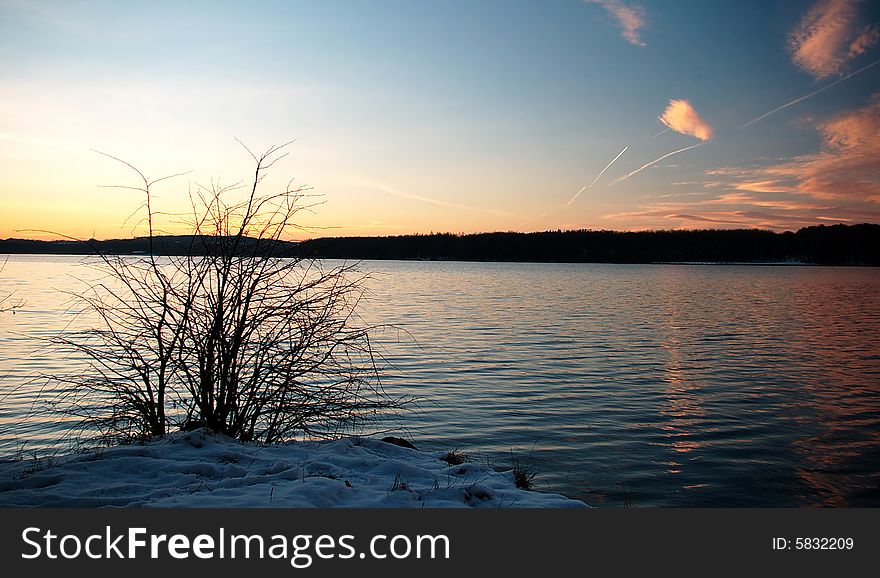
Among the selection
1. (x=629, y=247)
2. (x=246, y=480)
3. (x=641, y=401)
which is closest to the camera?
(x=246, y=480)

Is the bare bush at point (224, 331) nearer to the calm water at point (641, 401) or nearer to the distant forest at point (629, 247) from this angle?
the calm water at point (641, 401)

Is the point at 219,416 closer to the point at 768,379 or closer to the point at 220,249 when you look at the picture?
the point at 220,249

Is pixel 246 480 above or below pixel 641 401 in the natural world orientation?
above

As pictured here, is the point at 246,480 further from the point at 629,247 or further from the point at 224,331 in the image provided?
the point at 629,247

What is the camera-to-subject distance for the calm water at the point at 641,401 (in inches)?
385

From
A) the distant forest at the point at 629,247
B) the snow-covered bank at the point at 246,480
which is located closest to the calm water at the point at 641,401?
the snow-covered bank at the point at 246,480

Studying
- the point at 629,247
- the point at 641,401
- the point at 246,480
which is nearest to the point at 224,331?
the point at 246,480

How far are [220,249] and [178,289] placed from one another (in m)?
0.96

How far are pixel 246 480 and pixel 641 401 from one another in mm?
11450

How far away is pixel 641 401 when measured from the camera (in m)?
15.3

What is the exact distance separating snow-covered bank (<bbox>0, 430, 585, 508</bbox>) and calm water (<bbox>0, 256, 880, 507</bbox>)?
2.90 meters

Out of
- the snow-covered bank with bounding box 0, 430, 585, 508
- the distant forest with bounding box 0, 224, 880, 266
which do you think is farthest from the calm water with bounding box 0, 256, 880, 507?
the distant forest with bounding box 0, 224, 880, 266

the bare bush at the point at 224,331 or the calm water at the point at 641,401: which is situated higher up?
the bare bush at the point at 224,331

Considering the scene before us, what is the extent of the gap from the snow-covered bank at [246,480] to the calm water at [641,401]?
9.52 ft
